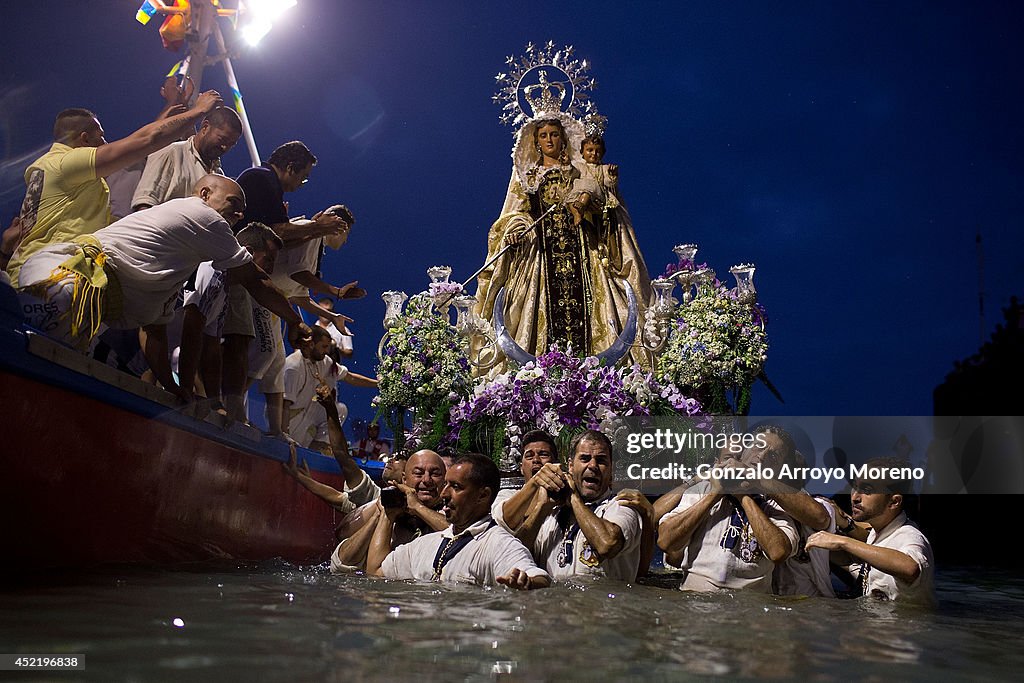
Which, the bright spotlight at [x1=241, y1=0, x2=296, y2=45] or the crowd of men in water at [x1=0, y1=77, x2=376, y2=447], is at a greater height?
the bright spotlight at [x1=241, y1=0, x2=296, y2=45]

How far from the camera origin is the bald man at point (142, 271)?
278 cm

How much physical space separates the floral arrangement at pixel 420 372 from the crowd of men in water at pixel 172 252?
1122 mm

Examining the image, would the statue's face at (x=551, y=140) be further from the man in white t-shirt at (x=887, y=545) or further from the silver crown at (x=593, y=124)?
the man in white t-shirt at (x=887, y=545)

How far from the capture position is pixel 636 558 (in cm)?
338

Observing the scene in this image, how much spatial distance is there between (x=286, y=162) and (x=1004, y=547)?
7300mm

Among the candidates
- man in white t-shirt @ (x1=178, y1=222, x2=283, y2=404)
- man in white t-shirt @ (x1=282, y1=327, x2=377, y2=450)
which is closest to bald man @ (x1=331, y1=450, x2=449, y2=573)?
man in white t-shirt @ (x1=178, y1=222, x2=283, y2=404)

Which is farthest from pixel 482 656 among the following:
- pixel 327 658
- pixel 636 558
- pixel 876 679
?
pixel 636 558

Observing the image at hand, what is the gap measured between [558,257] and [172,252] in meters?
6.61

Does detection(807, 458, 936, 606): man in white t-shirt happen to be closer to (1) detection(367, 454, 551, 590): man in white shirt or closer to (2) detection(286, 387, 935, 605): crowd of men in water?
(2) detection(286, 387, 935, 605): crowd of men in water

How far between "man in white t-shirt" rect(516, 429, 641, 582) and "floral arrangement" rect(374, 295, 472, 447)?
2.67 metres

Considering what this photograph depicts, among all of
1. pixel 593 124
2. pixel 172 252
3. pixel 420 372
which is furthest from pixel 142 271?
pixel 593 124

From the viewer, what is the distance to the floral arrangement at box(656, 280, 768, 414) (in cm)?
646

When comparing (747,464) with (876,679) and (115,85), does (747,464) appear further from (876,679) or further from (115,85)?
(115,85)

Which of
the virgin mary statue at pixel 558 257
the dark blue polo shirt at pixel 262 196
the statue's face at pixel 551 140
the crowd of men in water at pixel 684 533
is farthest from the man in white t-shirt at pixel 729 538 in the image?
the statue's face at pixel 551 140
